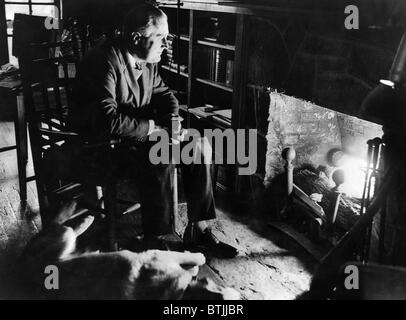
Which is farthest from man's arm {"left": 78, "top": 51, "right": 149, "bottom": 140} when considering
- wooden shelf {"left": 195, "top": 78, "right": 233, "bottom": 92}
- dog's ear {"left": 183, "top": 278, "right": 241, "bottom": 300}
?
wooden shelf {"left": 195, "top": 78, "right": 233, "bottom": 92}

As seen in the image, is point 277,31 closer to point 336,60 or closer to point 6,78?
point 336,60

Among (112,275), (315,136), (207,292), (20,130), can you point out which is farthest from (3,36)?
(207,292)

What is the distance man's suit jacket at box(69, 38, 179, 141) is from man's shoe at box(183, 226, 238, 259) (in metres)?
0.76

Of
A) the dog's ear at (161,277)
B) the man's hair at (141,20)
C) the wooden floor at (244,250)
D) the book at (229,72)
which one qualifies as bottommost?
the wooden floor at (244,250)

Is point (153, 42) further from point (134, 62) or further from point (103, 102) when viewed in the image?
point (103, 102)

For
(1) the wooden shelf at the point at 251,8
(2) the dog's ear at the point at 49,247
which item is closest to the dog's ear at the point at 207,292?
(2) the dog's ear at the point at 49,247

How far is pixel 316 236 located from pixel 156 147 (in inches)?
53.4

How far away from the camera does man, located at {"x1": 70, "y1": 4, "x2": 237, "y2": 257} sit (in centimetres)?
248

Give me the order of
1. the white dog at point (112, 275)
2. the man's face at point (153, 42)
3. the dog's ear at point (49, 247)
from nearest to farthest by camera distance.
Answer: the white dog at point (112, 275)
the dog's ear at point (49, 247)
the man's face at point (153, 42)

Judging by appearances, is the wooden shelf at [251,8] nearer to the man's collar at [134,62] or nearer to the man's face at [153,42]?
the man's face at [153,42]

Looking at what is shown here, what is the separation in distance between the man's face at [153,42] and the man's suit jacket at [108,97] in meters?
0.10

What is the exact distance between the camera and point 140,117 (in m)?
2.83

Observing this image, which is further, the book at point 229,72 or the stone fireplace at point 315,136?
the book at point 229,72

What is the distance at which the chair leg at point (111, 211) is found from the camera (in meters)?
2.55
